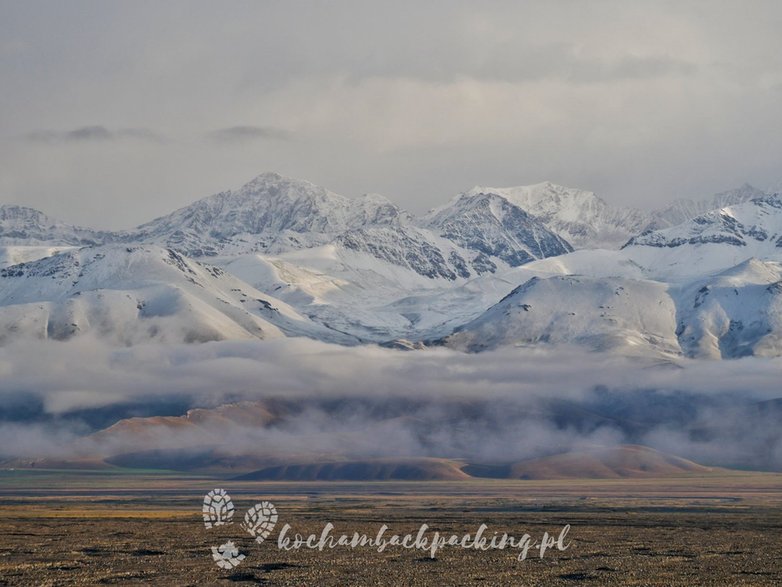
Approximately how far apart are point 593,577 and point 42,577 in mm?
46863

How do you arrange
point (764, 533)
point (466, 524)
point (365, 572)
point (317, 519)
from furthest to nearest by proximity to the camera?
1. point (317, 519)
2. point (466, 524)
3. point (764, 533)
4. point (365, 572)

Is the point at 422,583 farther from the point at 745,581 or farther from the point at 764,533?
the point at 764,533

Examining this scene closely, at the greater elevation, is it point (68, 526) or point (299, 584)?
point (299, 584)

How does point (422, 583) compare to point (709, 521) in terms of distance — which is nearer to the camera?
point (422, 583)

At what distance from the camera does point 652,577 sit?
10800 centimetres

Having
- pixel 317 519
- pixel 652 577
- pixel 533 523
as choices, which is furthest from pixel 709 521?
pixel 652 577

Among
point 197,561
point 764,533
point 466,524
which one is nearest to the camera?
point 197,561

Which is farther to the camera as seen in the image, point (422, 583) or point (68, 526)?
point (68, 526)

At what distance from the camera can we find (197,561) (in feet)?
395

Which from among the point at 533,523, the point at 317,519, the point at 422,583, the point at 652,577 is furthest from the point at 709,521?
the point at 422,583

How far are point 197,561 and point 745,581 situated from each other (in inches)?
1984

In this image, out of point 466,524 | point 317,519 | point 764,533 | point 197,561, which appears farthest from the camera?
point 317,519

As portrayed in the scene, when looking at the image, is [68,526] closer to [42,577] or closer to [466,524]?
[466,524]

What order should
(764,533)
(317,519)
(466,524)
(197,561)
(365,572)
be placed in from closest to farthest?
(365,572) → (197,561) → (764,533) → (466,524) → (317,519)
